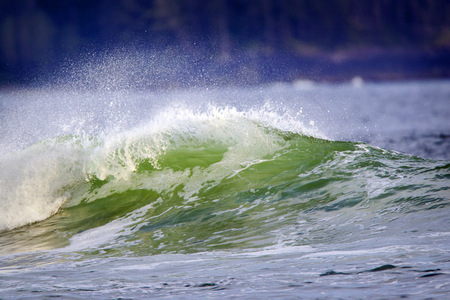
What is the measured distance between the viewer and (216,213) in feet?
21.8

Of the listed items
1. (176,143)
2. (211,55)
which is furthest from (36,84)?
(176,143)

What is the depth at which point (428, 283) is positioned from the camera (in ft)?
10.2

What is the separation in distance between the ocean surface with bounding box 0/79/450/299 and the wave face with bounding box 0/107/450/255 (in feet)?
0.08

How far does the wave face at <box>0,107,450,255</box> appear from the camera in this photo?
18.9 ft

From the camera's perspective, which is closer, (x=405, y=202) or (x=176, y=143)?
(x=405, y=202)

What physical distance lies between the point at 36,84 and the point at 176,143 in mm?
70737

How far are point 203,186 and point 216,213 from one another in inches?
51.8

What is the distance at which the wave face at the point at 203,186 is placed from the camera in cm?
575

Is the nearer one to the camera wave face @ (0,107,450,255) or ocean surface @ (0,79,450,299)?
ocean surface @ (0,79,450,299)

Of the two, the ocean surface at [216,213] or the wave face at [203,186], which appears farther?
the wave face at [203,186]

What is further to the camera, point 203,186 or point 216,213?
point 203,186

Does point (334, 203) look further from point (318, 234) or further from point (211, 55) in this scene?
point (211, 55)

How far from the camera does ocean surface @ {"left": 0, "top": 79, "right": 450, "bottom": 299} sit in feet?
11.7

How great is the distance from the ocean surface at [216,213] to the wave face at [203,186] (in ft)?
0.08
